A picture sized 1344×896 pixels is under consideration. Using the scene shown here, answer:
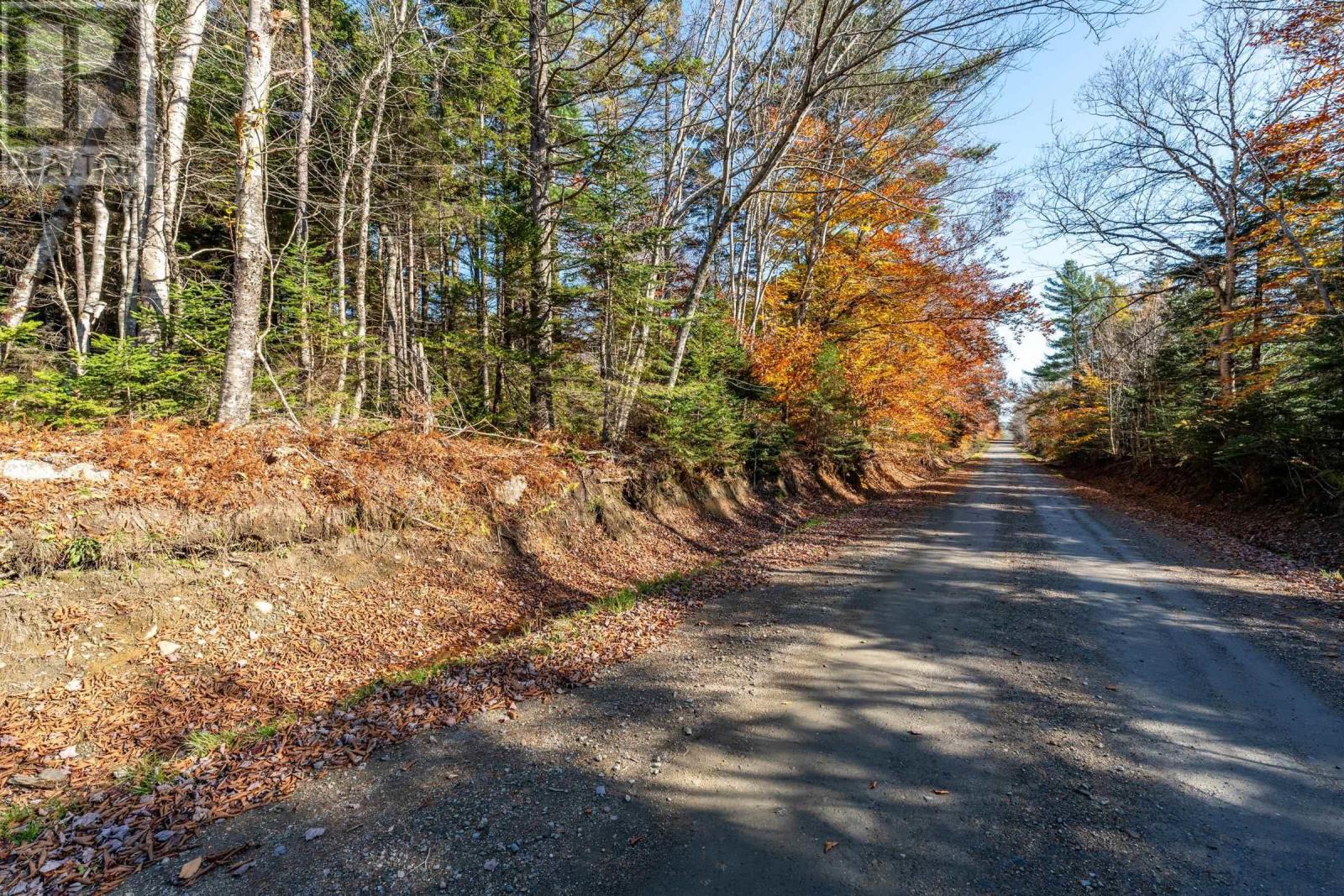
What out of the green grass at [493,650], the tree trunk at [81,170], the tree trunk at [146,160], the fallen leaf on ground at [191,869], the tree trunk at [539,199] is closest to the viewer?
the fallen leaf on ground at [191,869]

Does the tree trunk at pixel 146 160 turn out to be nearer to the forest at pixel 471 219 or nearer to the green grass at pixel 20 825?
the forest at pixel 471 219

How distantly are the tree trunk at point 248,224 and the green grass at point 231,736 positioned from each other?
3559mm

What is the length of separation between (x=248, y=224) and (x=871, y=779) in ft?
26.2

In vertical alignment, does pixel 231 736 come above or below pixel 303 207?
below

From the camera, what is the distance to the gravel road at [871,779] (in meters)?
2.38

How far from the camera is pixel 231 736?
3463 mm

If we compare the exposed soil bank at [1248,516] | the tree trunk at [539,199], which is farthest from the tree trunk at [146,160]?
the exposed soil bank at [1248,516]

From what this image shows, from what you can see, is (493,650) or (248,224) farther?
(248,224)

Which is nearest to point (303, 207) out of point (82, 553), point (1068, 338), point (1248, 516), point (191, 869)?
point (82, 553)

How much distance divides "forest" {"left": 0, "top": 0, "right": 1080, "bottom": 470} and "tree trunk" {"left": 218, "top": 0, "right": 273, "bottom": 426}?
0.10 feet

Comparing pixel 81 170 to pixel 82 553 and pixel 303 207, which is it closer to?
pixel 303 207

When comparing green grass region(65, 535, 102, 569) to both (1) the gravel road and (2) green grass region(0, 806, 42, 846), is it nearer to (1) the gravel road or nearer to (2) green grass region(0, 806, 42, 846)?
(2) green grass region(0, 806, 42, 846)

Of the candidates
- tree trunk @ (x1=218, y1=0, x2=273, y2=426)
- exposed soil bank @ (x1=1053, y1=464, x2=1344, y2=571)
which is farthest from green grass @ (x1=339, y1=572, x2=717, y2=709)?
exposed soil bank @ (x1=1053, y1=464, x2=1344, y2=571)

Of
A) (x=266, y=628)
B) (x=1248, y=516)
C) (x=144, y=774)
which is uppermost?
(x=1248, y=516)
